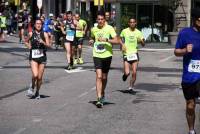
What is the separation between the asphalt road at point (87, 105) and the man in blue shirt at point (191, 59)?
0.99 meters

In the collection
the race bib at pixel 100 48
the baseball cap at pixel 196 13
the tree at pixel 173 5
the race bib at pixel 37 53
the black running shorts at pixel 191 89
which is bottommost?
the black running shorts at pixel 191 89

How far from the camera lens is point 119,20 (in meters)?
41.6

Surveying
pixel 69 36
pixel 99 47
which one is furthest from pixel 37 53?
pixel 69 36

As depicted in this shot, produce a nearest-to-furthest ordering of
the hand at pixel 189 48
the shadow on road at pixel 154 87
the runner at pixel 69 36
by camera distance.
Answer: the hand at pixel 189 48 < the shadow on road at pixel 154 87 < the runner at pixel 69 36

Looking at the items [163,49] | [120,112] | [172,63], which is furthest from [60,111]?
[163,49]

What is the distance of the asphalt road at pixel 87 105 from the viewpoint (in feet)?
33.3

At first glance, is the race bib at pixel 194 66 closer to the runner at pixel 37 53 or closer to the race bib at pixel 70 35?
the runner at pixel 37 53

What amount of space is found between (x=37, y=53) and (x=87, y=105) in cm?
187

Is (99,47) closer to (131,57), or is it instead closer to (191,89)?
(131,57)

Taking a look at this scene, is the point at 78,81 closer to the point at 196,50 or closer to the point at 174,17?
the point at 196,50

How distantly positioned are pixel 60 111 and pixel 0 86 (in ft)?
15.0

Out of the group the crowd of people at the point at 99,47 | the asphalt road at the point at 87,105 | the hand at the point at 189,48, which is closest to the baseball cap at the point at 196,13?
the hand at the point at 189,48

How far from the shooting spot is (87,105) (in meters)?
12.7

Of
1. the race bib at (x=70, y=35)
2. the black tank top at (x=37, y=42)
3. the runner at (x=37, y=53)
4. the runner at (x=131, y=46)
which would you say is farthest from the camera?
the race bib at (x=70, y=35)
